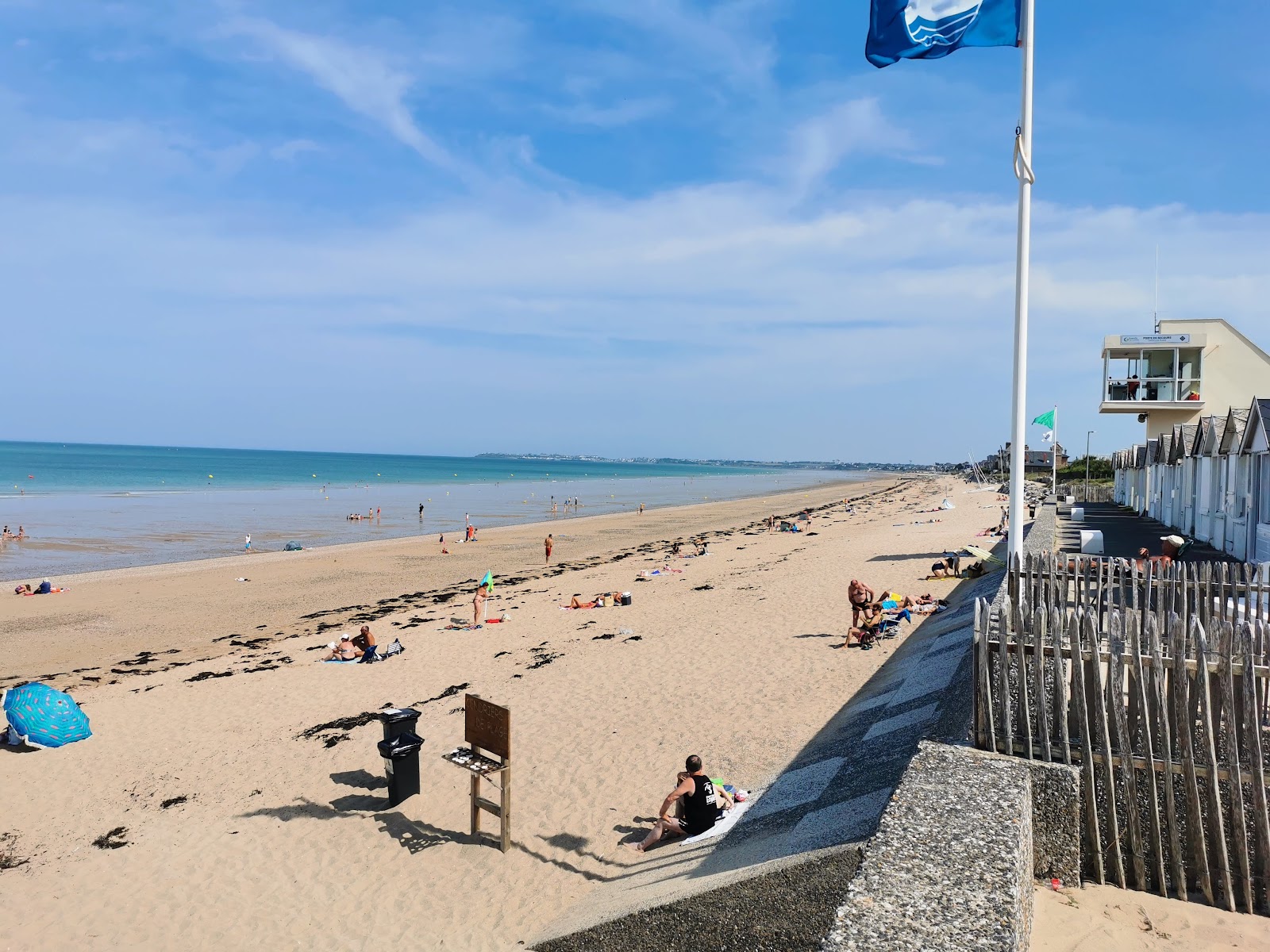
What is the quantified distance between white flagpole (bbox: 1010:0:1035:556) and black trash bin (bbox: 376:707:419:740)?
601 centimetres

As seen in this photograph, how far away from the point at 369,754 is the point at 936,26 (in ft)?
30.3

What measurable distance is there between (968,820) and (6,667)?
1717 cm

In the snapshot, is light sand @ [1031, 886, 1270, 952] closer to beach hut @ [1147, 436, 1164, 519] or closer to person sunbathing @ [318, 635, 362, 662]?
person sunbathing @ [318, 635, 362, 662]

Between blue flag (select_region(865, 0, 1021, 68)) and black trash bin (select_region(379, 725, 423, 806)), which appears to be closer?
blue flag (select_region(865, 0, 1021, 68))

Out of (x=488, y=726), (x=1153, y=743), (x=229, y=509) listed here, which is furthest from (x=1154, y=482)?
(x=229, y=509)

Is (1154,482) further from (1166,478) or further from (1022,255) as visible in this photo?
(1022,255)

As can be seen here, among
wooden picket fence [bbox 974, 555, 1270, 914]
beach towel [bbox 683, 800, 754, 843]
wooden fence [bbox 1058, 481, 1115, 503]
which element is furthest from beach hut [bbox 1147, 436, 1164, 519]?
wooden picket fence [bbox 974, 555, 1270, 914]

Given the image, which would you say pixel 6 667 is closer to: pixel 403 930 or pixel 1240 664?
pixel 403 930

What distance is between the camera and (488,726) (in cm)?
685

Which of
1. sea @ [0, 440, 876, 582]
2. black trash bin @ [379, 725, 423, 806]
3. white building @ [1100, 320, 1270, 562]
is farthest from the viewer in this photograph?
sea @ [0, 440, 876, 582]

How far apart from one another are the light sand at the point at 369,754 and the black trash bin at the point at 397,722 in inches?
27.7

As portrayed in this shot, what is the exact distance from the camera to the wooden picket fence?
3.99 metres

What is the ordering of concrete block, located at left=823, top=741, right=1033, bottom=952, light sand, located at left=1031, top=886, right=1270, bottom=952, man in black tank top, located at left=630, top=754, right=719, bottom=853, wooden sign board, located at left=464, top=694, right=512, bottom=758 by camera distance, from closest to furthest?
concrete block, located at left=823, top=741, right=1033, bottom=952
light sand, located at left=1031, top=886, right=1270, bottom=952
man in black tank top, located at left=630, top=754, right=719, bottom=853
wooden sign board, located at left=464, top=694, right=512, bottom=758

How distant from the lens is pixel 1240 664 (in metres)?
4.08
